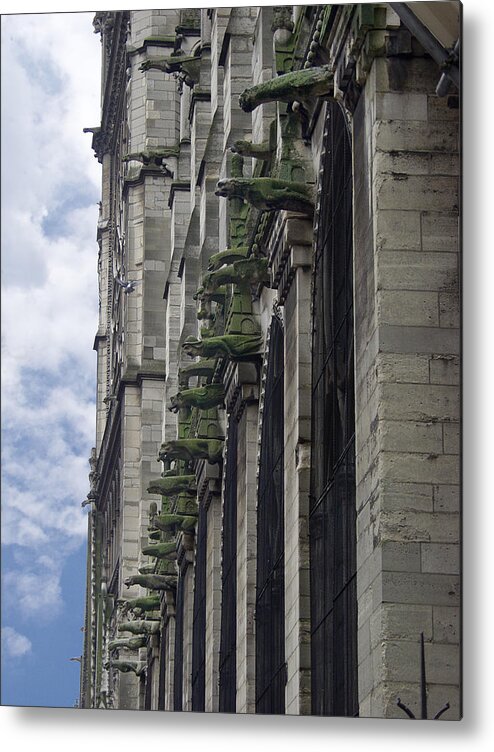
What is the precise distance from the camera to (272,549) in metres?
25.4

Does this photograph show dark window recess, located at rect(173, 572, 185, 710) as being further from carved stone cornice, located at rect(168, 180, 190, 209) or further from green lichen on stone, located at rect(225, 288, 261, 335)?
carved stone cornice, located at rect(168, 180, 190, 209)

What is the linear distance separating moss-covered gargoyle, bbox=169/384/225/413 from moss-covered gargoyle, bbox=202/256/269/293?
2230mm

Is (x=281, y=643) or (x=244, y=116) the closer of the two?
(x=281, y=643)

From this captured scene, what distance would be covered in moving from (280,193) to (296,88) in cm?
183

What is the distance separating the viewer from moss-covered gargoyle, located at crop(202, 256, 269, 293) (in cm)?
2741

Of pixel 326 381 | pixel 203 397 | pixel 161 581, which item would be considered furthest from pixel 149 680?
pixel 326 381

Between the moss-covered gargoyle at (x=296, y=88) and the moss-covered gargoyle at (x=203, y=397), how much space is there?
865 cm

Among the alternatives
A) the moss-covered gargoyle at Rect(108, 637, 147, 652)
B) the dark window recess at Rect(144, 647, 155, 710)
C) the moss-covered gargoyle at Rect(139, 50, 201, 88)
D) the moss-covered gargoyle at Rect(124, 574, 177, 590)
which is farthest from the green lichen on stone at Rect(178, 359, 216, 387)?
the moss-covered gargoyle at Rect(108, 637, 147, 652)

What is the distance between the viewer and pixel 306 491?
22609 millimetres

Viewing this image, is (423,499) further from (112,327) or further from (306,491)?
(112,327)

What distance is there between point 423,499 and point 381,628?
109 centimetres

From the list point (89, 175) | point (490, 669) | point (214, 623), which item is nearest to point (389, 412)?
point (490, 669)

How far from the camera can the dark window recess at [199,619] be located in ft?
106

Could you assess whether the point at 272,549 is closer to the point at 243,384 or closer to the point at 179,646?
the point at 243,384
